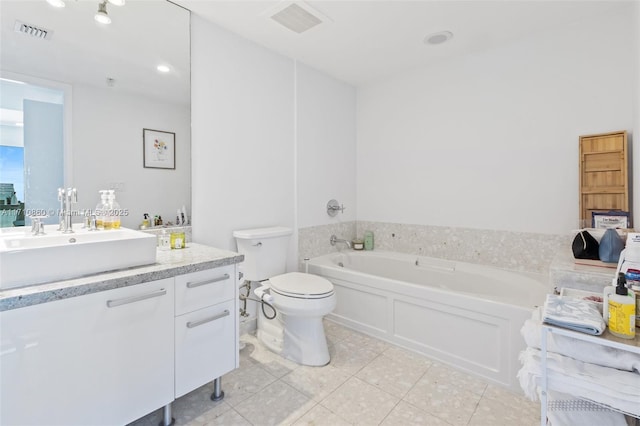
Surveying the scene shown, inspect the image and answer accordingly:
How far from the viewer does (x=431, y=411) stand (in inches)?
64.6

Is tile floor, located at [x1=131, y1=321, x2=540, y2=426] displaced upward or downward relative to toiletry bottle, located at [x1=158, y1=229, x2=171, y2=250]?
downward

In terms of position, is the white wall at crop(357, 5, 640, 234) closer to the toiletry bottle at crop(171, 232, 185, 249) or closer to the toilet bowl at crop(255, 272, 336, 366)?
the toilet bowl at crop(255, 272, 336, 366)

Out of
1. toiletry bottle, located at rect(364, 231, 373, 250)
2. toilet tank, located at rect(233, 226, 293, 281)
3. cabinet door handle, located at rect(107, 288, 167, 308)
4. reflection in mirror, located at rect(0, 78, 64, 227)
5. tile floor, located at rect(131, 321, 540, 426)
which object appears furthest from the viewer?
toiletry bottle, located at rect(364, 231, 373, 250)

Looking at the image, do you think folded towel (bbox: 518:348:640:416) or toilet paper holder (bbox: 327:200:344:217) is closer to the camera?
folded towel (bbox: 518:348:640:416)

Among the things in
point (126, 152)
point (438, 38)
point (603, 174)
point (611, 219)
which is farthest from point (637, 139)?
point (126, 152)

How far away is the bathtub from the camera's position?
73.3 inches

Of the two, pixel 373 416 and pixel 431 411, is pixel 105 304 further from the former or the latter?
pixel 431 411

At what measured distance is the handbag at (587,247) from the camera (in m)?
1.64

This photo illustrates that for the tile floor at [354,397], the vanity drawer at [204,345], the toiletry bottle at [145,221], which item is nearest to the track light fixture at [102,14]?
the toiletry bottle at [145,221]

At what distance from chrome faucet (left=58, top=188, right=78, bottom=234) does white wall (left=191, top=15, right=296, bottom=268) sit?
0.70m

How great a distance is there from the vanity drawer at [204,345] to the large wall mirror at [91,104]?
0.78 m

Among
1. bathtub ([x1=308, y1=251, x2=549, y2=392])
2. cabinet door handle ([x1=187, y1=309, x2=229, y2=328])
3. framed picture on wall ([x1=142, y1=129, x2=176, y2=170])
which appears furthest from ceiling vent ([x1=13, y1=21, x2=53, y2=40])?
bathtub ([x1=308, y1=251, x2=549, y2=392])

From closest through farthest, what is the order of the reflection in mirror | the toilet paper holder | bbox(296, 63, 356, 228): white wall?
the reflection in mirror, bbox(296, 63, 356, 228): white wall, the toilet paper holder

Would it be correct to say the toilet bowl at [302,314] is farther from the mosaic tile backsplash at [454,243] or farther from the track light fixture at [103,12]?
the track light fixture at [103,12]
